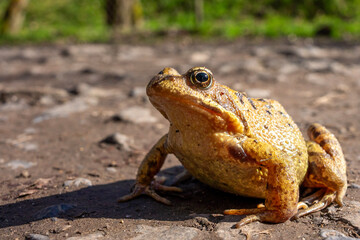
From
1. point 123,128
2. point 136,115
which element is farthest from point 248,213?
point 136,115

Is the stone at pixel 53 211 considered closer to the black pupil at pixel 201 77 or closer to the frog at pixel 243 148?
the frog at pixel 243 148

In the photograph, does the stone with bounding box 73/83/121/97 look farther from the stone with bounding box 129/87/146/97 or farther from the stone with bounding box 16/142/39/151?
the stone with bounding box 16/142/39/151

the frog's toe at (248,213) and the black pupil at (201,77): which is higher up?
the black pupil at (201,77)

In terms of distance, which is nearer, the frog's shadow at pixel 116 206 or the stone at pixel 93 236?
the stone at pixel 93 236

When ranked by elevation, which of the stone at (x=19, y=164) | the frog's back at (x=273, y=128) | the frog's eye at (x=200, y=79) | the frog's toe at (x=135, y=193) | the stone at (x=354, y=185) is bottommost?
the stone at (x=19, y=164)

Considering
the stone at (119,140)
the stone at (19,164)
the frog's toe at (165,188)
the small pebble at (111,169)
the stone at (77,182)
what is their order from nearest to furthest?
the frog's toe at (165,188) → the stone at (77,182) → the small pebble at (111,169) → the stone at (19,164) → the stone at (119,140)

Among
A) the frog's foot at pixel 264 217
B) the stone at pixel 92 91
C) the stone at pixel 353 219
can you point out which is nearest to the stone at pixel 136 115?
the stone at pixel 92 91

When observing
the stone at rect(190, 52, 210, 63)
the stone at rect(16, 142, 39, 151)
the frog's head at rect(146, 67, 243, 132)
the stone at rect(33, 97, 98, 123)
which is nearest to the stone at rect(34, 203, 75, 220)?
the frog's head at rect(146, 67, 243, 132)

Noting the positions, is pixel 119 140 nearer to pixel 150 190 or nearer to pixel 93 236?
pixel 150 190
